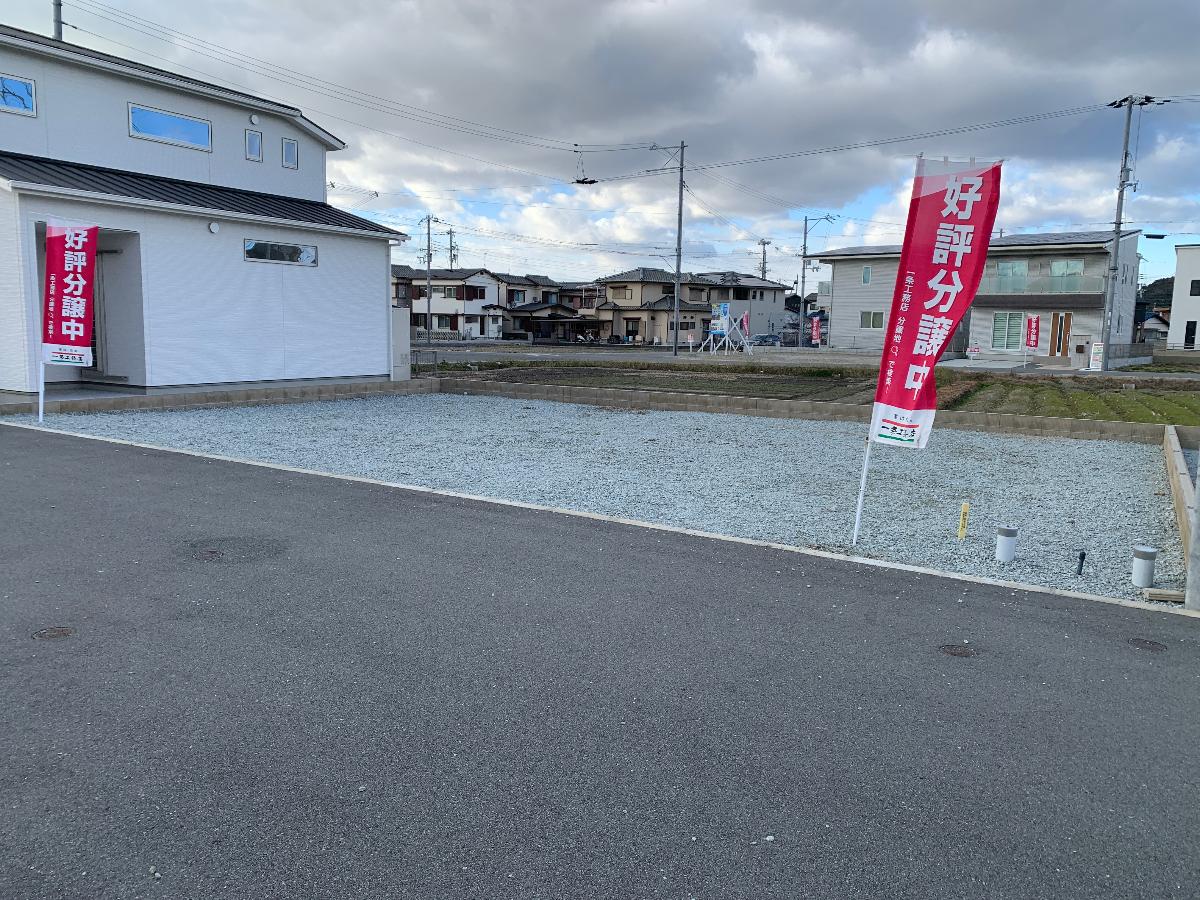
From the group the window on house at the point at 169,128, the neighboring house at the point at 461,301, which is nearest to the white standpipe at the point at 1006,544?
the window on house at the point at 169,128

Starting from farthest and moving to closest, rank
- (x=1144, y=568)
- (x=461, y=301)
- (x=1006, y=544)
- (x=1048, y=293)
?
(x=461, y=301)
(x=1048, y=293)
(x=1006, y=544)
(x=1144, y=568)

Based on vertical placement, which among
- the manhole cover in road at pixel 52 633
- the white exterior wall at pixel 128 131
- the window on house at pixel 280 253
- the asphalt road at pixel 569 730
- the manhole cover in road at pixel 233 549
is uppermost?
the white exterior wall at pixel 128 131

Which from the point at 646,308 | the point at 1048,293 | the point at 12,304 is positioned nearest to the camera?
the point at 12,304

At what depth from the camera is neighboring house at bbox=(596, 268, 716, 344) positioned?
64562mm

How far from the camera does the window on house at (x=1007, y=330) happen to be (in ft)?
119

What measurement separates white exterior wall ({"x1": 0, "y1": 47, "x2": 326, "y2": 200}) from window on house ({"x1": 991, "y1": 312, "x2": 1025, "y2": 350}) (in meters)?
30.2

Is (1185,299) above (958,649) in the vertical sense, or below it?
above

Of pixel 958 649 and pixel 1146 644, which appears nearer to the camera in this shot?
pixel 958 649

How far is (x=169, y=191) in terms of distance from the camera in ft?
50.7

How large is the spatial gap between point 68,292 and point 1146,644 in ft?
44.3

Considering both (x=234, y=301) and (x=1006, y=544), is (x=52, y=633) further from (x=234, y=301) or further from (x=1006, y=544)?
(x=234, y=301)

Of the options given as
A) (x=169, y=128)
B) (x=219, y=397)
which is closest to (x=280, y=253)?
(x=169, y=128)

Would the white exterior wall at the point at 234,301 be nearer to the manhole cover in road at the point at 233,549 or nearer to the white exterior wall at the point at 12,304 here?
the white exterior wall at the point at 12,304

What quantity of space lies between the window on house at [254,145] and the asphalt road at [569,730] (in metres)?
14.8
